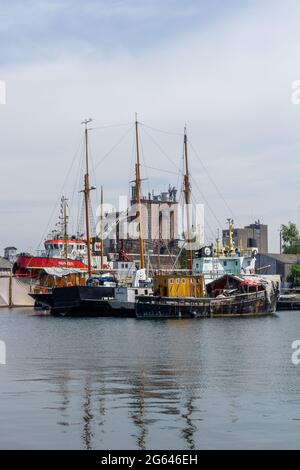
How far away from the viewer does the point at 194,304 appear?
8594 cm

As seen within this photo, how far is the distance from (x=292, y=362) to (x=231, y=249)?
65.3 metres

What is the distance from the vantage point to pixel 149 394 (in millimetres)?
29297

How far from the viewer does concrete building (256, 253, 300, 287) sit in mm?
148375

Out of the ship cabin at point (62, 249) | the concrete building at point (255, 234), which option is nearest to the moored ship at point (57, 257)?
the ship cabin at point (62, 249)

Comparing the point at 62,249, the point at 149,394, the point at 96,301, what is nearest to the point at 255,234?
the point at 62,249

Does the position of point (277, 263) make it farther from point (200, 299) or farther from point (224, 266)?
point (200, 299)

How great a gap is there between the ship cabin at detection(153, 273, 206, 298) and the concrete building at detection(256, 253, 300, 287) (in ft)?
195

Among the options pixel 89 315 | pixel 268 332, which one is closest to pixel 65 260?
pixel 89 315

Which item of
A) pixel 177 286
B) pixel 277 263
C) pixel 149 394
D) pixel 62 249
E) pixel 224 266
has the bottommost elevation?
pixel 149 394

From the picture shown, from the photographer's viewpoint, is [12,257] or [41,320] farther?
[12,257]

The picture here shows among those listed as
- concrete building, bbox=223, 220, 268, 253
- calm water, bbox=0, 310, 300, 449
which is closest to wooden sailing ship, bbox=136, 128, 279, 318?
Answer: calm water, bbox=0, 310, 300, 449

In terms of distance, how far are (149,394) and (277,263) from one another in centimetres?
12165

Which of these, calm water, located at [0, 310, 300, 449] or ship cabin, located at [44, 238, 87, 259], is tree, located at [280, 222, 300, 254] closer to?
ship cabin, located at [44, 238, 87, 259]

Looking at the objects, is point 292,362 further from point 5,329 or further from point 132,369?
point 5,329
